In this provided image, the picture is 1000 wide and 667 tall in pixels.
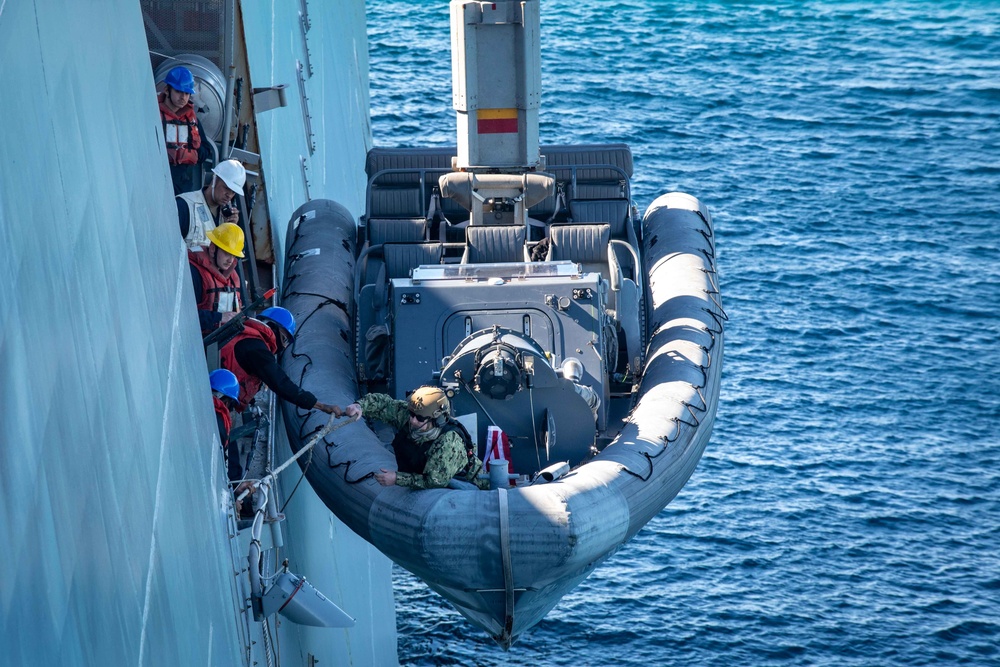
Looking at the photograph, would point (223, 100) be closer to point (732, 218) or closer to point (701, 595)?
point (701, 595)

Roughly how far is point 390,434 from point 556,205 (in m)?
3.65

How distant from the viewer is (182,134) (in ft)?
33.0

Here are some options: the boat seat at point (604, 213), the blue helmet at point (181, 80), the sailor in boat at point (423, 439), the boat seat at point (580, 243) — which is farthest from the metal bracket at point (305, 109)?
the sailor in boat at point (423, 439)

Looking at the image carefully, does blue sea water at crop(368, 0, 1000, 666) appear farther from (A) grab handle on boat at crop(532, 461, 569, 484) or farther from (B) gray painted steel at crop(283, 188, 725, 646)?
(A) grab handle on boat at crop(532, 461, 569, 484)

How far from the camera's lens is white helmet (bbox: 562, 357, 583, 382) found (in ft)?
35.5

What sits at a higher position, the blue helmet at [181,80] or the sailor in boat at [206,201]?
the blue helmet at [181,80]

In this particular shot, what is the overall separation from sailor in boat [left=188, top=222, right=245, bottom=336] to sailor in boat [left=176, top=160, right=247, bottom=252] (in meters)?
0.09

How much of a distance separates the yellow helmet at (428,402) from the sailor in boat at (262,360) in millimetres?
792

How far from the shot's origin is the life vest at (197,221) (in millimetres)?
9211

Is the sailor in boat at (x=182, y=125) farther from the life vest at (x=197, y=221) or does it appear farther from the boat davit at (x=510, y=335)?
the boat davit at (x=510, y=335)

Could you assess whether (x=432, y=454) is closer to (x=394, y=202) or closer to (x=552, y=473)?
(x=552, y=473)

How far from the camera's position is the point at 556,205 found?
1374cm

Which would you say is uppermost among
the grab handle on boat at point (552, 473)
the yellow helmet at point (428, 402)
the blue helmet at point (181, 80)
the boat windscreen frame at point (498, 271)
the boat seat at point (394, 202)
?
the blue helmet at point (181, 80)

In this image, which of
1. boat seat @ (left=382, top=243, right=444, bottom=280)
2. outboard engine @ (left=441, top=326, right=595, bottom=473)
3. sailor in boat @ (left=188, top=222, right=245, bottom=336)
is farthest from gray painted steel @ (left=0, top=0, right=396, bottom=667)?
boat seat @ (left=382, top=243, right=444, bottom=280)
